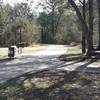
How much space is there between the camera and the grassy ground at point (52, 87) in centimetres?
954

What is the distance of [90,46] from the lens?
2442 cm

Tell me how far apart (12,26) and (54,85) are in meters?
40.6

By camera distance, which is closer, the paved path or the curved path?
the curved path

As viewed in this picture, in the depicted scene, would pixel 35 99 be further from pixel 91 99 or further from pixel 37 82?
pixel 37 82

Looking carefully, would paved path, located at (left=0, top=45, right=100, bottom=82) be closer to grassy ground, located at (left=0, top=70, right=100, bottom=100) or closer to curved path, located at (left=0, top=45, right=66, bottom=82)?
curved path, located at (left=0, top=45, right=66, bottom=82)

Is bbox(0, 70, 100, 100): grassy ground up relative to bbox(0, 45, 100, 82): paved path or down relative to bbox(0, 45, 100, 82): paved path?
up

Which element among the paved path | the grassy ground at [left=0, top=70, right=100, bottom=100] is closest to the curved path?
the paved path

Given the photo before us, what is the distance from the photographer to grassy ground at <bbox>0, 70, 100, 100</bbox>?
954cm

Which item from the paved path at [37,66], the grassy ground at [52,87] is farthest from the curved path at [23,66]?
the grassy ground at [52,87]

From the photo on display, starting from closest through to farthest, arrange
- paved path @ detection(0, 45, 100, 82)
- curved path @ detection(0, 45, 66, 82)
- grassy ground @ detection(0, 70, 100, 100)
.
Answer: grassy ground @ detection(0, 70, 100, 100) < curved path @ detection(0, 45, 66, 82) < paved path @ detection(0, 45, 100, 82)

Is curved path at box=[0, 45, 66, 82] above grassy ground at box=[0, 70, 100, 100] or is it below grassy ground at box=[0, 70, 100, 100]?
below

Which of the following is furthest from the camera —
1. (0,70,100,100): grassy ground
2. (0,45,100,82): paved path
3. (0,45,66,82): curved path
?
(0,45,100,82): paved path

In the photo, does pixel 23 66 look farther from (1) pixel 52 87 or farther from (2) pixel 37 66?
(1) pixel 52 87

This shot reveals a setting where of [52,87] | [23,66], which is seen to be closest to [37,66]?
[23,66]
